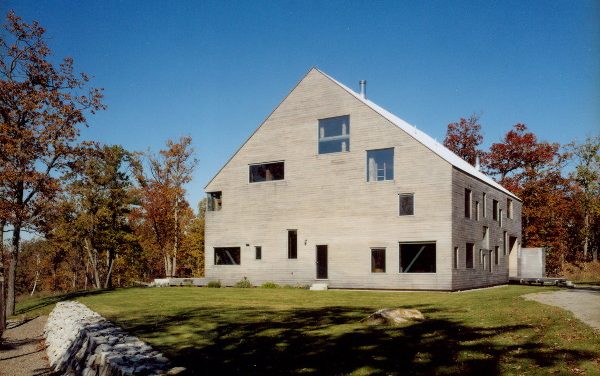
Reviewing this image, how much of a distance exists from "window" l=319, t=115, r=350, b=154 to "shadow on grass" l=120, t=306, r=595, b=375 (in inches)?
654

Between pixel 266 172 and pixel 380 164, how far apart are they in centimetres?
791

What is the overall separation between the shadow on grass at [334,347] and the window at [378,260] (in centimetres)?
1377

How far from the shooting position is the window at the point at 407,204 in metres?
25.2

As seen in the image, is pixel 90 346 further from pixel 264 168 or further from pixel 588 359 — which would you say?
pixel 264 168

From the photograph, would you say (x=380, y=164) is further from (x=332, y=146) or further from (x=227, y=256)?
(x=227, y=256)

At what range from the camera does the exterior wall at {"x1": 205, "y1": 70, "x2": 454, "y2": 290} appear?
81.3 feet

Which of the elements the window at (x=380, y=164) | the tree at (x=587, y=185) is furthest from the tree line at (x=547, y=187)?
the window at (x=380, y=164)

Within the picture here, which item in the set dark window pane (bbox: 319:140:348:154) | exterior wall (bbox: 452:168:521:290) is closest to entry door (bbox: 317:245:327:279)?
dark window pane (bbox: 319:140:348:154)

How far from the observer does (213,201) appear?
32.8m

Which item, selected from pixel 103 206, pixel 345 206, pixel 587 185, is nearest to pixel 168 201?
pixel 103 206

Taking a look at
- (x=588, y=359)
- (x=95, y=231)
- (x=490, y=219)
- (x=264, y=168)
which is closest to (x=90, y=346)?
(x=588, y=359)

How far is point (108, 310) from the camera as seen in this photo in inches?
643

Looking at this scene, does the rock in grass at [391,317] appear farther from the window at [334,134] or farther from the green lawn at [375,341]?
the window at [334,134]

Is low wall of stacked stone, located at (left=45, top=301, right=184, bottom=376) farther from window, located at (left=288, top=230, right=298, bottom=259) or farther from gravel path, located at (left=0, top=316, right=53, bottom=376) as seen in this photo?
window, located at (left=288, top=230, right=298, bottom=259)
